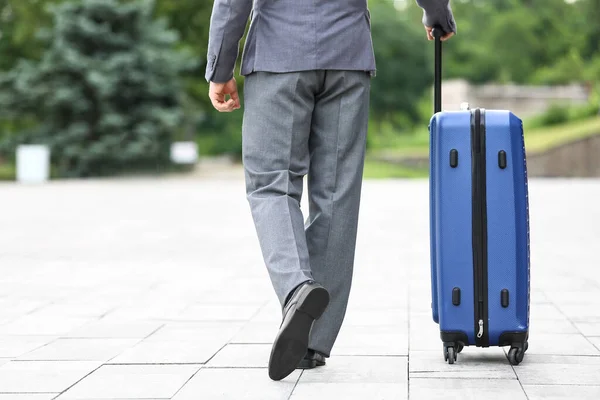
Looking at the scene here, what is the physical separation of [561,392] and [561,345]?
972 millimetres

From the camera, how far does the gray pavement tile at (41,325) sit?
4836mm

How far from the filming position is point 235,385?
353cm

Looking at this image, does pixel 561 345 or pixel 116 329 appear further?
pixel 116 329

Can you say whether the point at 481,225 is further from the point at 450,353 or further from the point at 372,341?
the point at 372,341

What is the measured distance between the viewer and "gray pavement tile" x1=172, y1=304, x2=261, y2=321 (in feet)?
17.0

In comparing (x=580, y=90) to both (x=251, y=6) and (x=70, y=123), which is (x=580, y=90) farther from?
(x=251, y=6)

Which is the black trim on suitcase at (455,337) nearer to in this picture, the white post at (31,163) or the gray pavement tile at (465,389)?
the gray pavement tile at (465,389)

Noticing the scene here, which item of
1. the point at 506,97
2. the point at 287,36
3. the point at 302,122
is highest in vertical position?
the point at 506,97

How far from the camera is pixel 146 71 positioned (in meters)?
28.9

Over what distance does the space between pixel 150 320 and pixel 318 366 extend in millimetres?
1509

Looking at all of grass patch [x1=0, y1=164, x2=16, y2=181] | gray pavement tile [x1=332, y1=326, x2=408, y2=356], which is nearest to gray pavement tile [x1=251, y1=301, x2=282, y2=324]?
gray pavement tile [x1=332, y1=326, x2=408, y2=356]

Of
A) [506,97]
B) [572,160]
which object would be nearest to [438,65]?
[572,160]

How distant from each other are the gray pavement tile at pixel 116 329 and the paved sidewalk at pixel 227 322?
1 centimetres

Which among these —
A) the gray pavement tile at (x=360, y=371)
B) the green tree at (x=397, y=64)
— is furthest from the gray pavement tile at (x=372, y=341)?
the green tree at (x=397, y=64)
